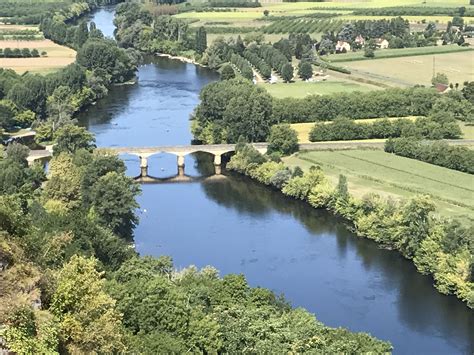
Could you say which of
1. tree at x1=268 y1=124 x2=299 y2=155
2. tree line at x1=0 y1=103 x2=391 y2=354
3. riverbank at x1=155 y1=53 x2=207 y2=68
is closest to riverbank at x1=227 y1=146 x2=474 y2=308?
tree at x1=268 y1=124 x2=299 y2=155

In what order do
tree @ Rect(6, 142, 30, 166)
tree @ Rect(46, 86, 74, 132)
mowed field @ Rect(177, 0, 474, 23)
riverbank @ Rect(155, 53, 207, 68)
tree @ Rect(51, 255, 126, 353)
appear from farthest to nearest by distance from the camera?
mowed field @ Rect(177, 0, 474, 23) < riverbank @ Rect(155, 53, 207, 68) < tree @ Rect(46, 86, 74, 132) < tree @ Rect(6, 142, 30, 166) < tree @ Rect(51, 255, 126, 353)

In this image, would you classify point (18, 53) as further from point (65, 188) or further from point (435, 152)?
point (435, 152)

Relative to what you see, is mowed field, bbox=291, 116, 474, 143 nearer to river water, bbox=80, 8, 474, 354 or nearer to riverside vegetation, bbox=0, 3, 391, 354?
river water, bbox=80, 8, 474, 354

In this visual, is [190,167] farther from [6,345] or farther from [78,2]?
[78,2]

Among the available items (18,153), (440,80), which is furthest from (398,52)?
(18,153)

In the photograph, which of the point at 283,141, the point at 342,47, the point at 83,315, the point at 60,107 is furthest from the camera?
the point at 342,47

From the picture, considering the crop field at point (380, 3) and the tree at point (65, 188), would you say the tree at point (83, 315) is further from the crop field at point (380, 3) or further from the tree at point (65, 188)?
the crop field at point (380, 3)

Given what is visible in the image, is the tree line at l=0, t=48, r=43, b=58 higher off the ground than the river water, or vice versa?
the tree line at l=0, t=48, r=43, b=58
